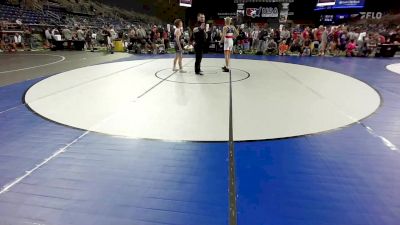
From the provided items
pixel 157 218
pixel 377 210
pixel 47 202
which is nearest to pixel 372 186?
pixel 377 210

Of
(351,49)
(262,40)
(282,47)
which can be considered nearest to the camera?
(351,49)

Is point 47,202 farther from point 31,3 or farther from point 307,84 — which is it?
point 31,3

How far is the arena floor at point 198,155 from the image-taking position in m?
2.18

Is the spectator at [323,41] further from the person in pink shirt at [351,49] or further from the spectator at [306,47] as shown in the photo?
the person in pink shirt at [351,49]

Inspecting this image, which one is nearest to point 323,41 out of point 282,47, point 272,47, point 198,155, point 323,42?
point 323,42

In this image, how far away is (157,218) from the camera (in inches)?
82.7

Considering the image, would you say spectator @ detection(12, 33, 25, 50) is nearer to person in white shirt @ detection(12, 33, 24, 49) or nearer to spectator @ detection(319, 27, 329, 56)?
person in white shirt @ detection(12, 33, 24, 49)

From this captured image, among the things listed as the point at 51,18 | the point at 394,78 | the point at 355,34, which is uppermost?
the point at 51,18

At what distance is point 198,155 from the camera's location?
3.04m

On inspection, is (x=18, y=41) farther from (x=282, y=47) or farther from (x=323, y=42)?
(x=323, y=42)

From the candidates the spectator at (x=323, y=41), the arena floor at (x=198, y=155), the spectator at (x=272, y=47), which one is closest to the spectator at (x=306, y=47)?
the spectator at (x=323, y=41)

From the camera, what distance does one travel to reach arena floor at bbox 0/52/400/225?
7.14ft

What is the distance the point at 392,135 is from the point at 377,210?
1880mm

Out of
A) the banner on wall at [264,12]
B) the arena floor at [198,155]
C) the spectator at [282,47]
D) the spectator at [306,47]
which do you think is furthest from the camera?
the banner on wall at [264,12]
